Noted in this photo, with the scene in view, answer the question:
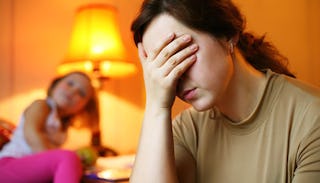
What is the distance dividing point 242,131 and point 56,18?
162cm

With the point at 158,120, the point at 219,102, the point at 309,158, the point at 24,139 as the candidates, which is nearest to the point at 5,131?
the point at 24,139

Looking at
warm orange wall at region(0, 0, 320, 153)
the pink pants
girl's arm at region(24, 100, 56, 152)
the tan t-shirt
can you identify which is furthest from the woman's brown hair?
warm orange wall at region(0, 0, 320, 153)

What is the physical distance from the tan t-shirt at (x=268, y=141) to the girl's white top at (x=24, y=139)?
986 millimetres

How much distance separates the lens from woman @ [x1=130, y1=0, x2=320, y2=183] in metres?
0.66

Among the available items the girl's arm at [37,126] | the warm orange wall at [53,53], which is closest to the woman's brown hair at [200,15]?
the girl's arm at [37,126]

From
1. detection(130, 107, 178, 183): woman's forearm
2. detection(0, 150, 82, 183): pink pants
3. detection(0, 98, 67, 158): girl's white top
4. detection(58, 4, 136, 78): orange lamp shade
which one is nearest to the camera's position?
detection(130, 107, 178, 183): woman's forearm

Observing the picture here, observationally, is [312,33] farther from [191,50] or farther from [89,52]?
[191,50]

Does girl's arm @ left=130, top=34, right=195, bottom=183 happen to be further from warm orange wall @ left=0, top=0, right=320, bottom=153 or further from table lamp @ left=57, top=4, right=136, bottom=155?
warm orange wall @ left=0, top=0, right=320, bottom=153

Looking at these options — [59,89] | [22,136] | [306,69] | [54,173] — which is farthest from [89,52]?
[306,69]

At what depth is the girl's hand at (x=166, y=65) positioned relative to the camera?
672mm

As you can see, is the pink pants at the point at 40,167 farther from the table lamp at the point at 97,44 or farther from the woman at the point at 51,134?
the table lamp at the point at 97,44

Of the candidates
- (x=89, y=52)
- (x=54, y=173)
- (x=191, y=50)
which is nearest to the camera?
(x=191, y=50)

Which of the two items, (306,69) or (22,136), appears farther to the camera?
(306,69)

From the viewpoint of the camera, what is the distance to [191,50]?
0.67 metres
